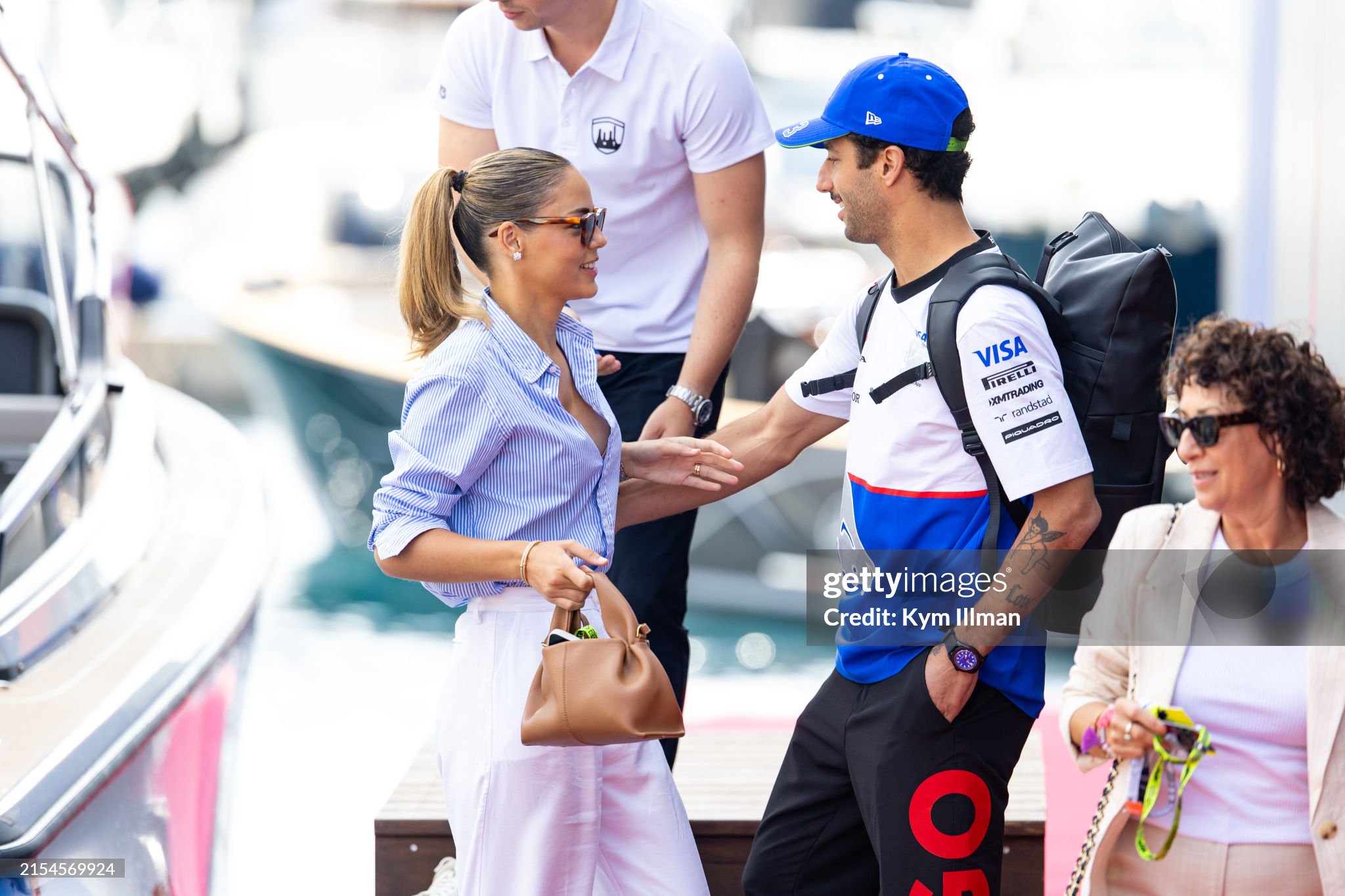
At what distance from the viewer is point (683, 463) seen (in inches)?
90.5

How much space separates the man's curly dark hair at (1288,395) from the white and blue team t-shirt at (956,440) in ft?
0.70

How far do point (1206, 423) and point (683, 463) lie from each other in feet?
2.76

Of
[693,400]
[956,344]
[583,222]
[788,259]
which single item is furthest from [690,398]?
[788,259]

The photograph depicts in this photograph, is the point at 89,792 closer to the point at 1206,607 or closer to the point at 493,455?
the point at 493,455

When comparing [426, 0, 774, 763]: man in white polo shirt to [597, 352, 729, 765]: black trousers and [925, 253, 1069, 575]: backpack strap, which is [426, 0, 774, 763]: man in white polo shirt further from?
[925, 253, 1069, 575]: backpack strap

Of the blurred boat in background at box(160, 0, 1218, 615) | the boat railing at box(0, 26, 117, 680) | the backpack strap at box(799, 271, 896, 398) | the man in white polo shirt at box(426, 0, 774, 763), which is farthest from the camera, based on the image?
the blurred boat in background at box(160, 0, 1218, 615)

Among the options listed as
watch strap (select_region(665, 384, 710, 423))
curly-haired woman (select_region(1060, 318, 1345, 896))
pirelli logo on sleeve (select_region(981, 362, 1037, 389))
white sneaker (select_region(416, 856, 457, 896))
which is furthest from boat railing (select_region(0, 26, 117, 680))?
curly-haired woman (select_region(1060, 318, 1345, 896))

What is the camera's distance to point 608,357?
8.42ft

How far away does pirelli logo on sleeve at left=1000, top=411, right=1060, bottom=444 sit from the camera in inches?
71.4

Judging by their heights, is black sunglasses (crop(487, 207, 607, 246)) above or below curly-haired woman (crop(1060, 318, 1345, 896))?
above

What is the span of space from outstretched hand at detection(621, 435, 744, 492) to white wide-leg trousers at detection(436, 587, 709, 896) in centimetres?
44

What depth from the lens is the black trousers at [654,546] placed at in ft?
8.67

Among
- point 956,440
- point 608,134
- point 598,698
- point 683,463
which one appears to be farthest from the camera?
point 608,134

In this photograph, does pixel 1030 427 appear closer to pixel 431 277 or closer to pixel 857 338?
pixel 857 338
